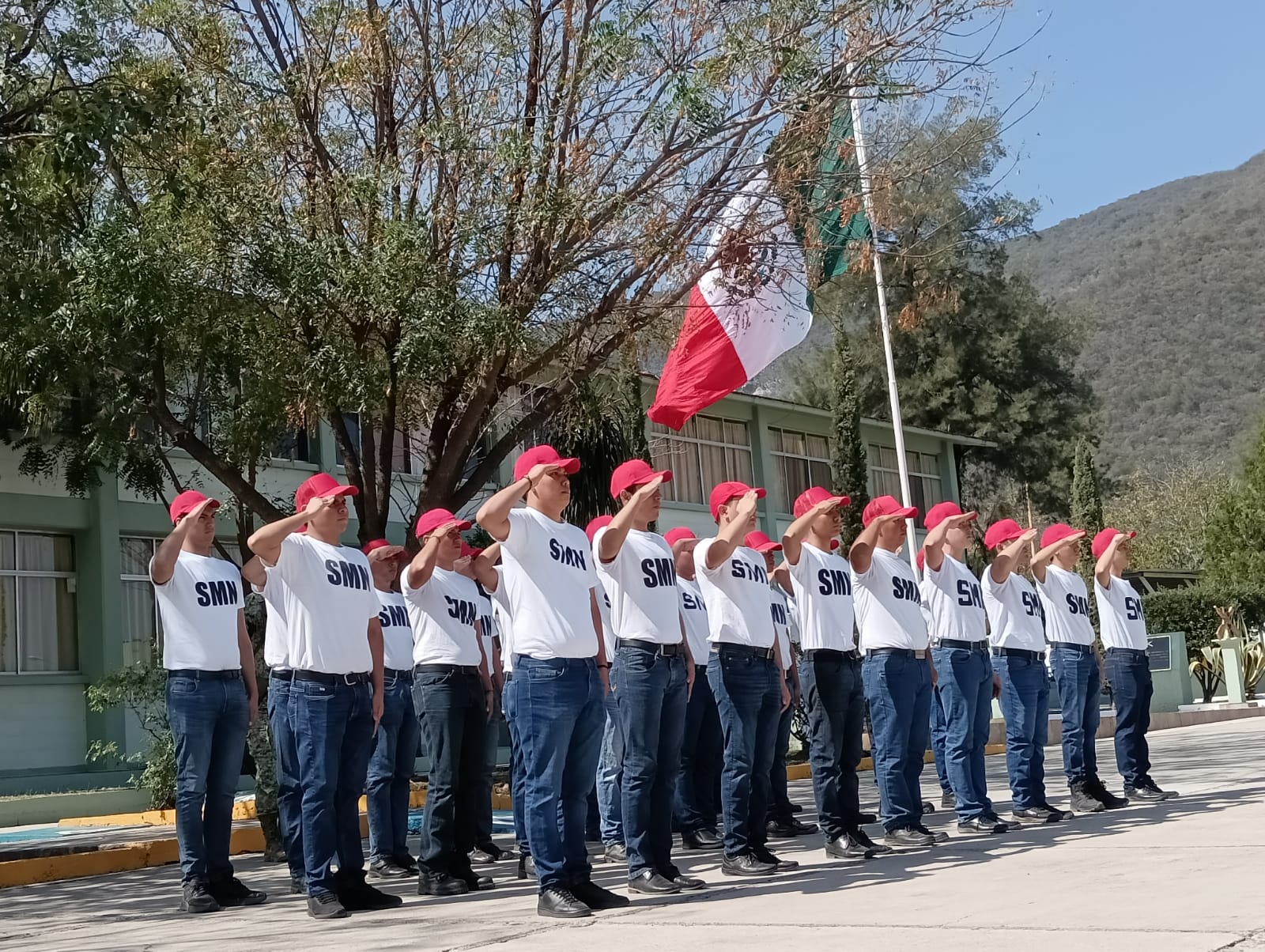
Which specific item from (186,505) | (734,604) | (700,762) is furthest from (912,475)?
(186,505)

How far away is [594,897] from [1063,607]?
204 inches

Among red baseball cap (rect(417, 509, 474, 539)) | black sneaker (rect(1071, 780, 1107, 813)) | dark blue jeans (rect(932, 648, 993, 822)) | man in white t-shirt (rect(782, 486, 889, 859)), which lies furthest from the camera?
black sneaker (rect(1071, 780, 1107, 813))

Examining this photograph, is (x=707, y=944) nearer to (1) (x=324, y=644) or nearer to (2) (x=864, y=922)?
(2) (x=864, y=922)

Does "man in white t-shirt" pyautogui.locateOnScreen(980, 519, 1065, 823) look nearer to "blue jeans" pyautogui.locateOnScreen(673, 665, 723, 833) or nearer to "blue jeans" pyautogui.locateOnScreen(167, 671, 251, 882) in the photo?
"blue jeans" pyautogui.locateOnScreen(673, 665, 723, 833)

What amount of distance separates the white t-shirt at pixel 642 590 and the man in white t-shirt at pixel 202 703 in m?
2.28

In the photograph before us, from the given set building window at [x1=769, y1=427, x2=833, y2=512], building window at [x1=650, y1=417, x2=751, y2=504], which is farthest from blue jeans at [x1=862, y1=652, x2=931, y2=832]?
building window at [x1=769, y1=427, x2=833, y2=512]

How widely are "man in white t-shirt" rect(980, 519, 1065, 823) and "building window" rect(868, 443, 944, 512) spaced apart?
92.6ft

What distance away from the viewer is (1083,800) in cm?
1082

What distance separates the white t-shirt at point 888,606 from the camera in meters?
9.16

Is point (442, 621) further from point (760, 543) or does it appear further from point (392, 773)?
point (760, 543)

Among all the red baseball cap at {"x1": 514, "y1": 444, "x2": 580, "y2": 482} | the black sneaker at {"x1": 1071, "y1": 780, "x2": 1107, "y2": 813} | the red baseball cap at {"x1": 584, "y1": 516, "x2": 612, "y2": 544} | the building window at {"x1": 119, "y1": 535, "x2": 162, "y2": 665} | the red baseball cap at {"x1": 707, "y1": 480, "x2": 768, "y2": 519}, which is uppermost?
the building window at {"x1": 119, "y1": 535, "x2": 162, "y2": 665}

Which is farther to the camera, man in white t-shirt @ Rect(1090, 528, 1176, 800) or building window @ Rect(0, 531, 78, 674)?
building window @ Rect(0, 531, 78, 674)

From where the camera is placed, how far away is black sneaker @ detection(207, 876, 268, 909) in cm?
849

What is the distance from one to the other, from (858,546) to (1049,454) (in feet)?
131
